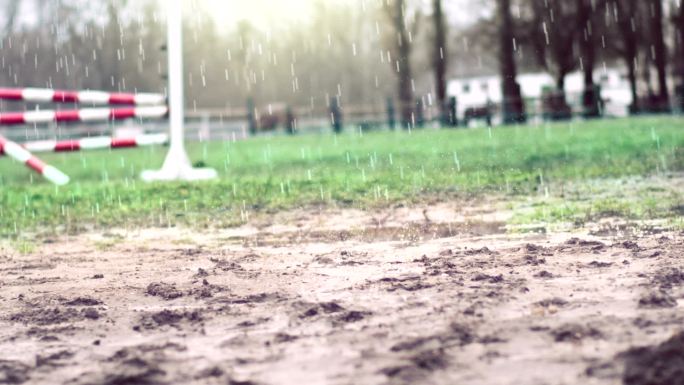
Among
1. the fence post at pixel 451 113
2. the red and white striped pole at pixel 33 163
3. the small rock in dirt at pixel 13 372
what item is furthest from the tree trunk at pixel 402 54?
the small rock in dirt at pixel 13 372

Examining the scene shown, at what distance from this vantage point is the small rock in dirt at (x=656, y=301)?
109 inches

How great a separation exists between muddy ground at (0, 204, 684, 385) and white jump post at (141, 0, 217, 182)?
414 cm

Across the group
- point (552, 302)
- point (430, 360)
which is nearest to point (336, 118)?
point (552, 302)

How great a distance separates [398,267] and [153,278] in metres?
1.11

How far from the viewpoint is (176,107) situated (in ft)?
29.7

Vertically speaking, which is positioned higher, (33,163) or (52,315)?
(33,163)

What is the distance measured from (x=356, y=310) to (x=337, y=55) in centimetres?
5797

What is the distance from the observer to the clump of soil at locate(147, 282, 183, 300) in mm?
3438

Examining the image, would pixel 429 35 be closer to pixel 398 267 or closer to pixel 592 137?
pixel 592 137

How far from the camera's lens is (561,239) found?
14.3 feet

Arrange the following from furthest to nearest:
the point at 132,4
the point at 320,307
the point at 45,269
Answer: the point at 132,4, the point at 45,269, the point at 320,307

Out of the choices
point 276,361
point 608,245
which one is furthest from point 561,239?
point 276,361

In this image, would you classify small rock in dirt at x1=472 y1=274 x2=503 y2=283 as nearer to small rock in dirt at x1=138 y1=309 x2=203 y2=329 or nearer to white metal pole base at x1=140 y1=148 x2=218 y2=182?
small rock in dirt at x1=138 y1=309 x2=203 y2=329

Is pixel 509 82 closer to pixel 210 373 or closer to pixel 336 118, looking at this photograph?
pixel 336 118
